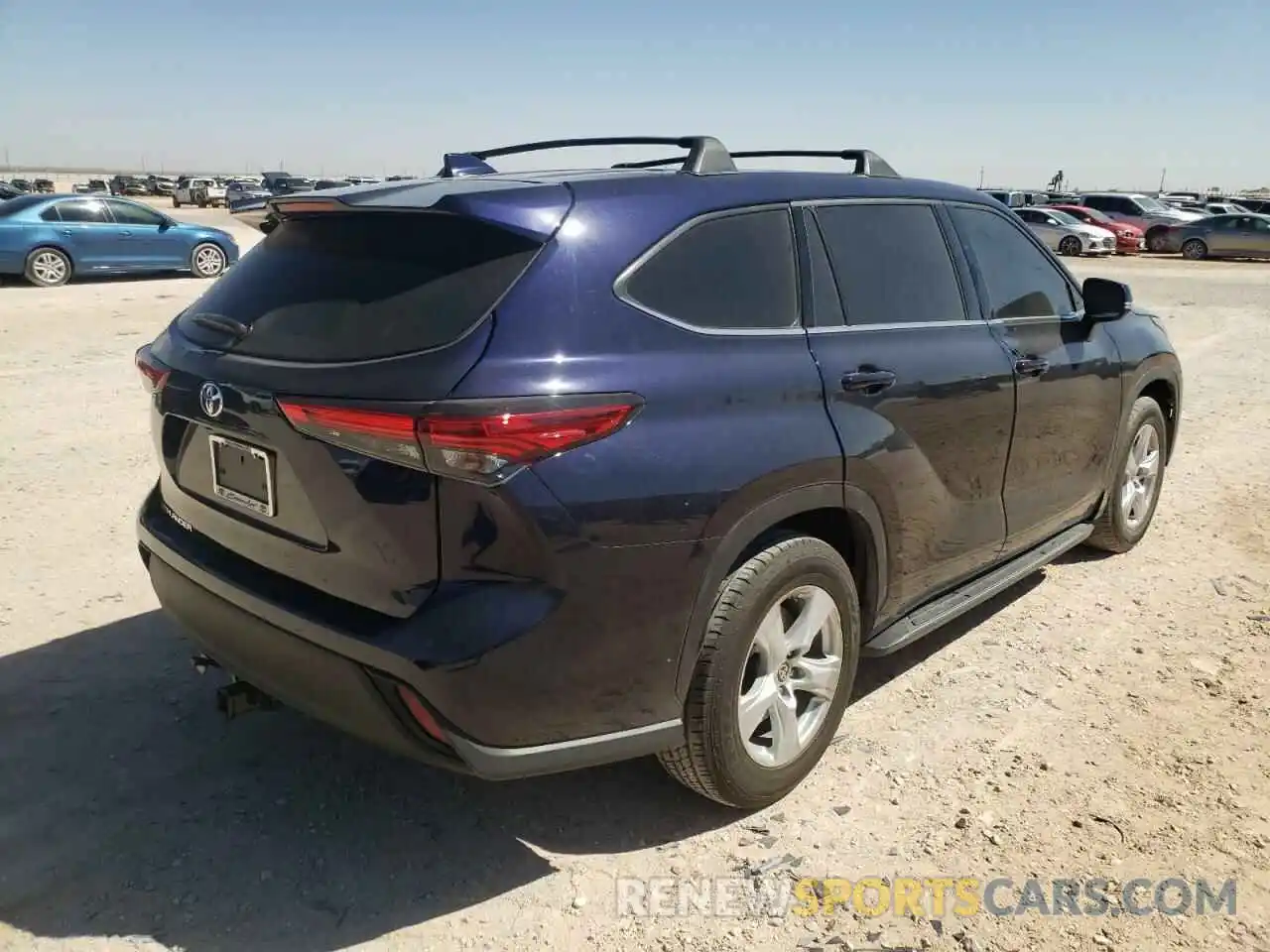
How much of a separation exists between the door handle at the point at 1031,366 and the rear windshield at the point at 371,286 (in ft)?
7.21

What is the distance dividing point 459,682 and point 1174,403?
15.2ft

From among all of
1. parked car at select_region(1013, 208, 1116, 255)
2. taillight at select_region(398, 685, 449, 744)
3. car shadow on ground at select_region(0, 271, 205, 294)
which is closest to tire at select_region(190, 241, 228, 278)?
car shadow on ground at select_region(0, 271, 205, 294)

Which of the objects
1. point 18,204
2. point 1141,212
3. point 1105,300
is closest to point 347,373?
point 1105,300

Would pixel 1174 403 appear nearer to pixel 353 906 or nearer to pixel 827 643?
pixel 827 643

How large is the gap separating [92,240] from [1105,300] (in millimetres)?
16717

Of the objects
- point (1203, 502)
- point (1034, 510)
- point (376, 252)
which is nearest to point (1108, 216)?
point (1203, 502)

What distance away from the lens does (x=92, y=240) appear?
1656 centimetres

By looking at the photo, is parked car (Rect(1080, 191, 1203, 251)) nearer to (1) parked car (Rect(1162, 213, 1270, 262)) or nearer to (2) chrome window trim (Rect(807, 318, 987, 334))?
(1) parked car (Rect(1162, 213, 1270, 262))

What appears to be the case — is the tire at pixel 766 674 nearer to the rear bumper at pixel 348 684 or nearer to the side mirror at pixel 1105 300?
the rear bumper at pixel 348 684

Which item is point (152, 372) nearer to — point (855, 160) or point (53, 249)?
point (855, 160)

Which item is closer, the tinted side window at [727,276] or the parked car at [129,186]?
the tinted side window at [727,276]

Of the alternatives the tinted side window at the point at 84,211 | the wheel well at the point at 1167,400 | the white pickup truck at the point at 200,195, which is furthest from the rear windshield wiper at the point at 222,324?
the white pickup truck at the point at 200,195

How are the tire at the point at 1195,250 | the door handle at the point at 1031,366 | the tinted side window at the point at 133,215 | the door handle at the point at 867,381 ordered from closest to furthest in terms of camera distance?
the door handle at the point at 867,381 → the door handle at the point at 1031,366 → the tinted side window at the point at 133,215 → the tire at the point at 1195,250

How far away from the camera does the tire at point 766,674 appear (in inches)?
106
